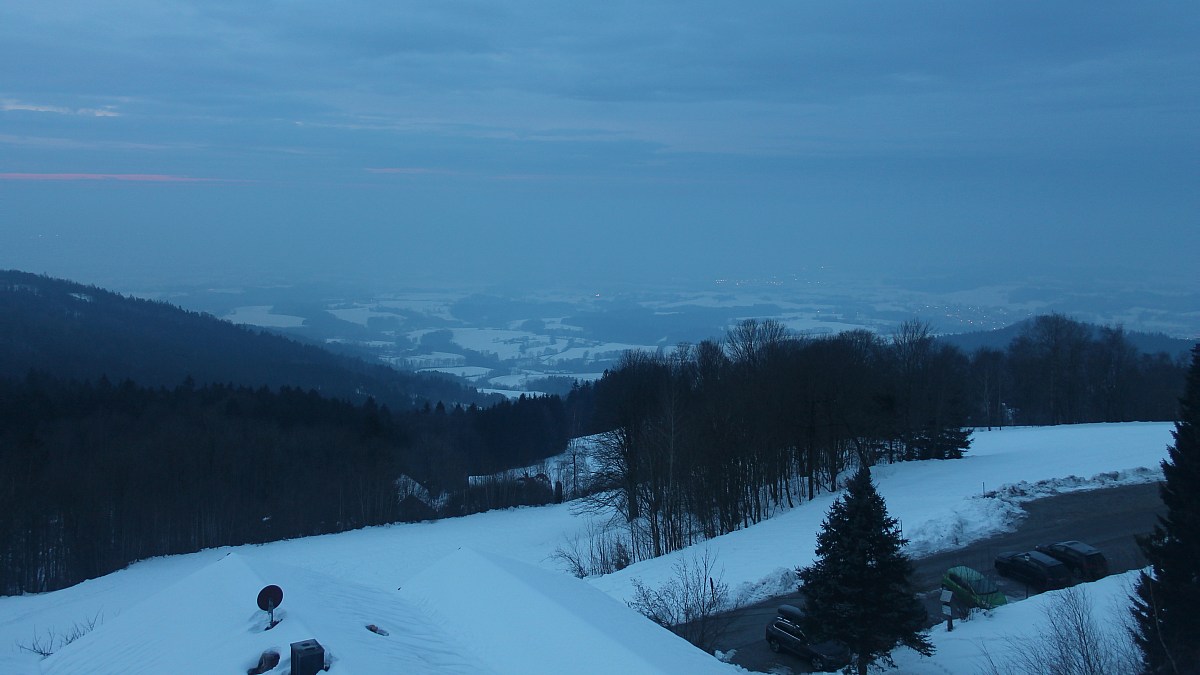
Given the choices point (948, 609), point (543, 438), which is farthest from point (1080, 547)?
point (543, 438)

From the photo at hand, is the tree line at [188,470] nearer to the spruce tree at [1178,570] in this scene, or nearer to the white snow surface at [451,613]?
the white snow surface at [451,613]

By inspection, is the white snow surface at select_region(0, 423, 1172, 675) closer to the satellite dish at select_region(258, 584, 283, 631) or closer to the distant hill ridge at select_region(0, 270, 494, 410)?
the satellite dish at select_region(258, 584, 283, 631)

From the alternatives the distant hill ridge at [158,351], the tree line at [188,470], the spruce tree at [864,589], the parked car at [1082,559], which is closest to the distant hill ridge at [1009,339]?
the tree line at [188,470]

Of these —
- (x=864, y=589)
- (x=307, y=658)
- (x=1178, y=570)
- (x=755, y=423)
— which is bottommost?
(x=864, y=589)

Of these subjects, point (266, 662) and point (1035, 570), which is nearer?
point (266, 662)

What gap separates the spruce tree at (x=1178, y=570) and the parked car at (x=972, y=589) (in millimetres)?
5309

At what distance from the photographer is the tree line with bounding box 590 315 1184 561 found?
3181 centimetres

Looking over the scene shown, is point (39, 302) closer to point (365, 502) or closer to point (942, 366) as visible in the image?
point (365, 502)

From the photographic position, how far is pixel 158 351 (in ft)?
268

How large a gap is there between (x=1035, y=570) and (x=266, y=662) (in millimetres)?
18035

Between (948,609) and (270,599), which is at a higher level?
(270,599)

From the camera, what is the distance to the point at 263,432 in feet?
148

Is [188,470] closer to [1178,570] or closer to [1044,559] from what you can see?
[1044,559]

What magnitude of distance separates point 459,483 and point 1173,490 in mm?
38855
